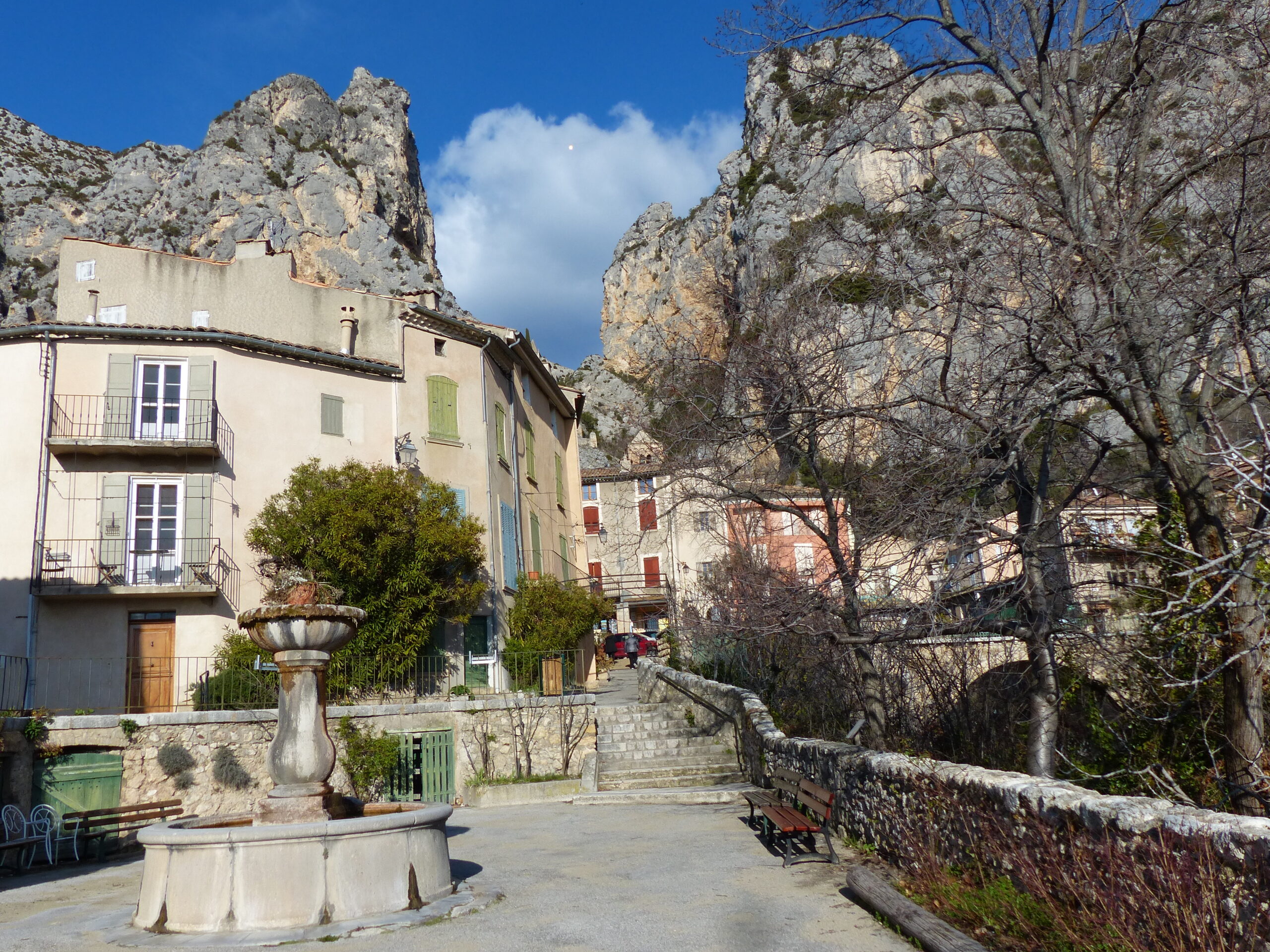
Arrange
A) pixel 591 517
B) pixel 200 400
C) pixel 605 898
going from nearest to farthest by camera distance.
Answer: pixel 605 898 < pixel 200 400 < pixel 591 517

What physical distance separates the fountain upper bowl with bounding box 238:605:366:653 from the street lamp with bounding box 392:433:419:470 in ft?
37.5

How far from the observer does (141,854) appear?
43.8ft

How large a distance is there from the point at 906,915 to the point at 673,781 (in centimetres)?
932

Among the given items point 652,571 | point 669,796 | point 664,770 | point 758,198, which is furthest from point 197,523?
point 758,198

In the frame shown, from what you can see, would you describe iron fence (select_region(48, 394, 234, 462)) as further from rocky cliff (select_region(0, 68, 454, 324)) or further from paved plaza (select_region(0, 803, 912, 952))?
rocky cliff (select_region(0, 68, 454, 324))

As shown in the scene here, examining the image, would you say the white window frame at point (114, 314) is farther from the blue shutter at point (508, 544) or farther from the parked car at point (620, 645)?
the parked car at point (620, 645)

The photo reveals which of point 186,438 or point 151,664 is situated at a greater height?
point 186,438

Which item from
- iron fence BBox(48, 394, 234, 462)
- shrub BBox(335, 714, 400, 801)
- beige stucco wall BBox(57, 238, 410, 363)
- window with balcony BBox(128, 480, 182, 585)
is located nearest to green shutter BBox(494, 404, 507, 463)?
beige stucco wall BBox(57, 238, 410, 363)

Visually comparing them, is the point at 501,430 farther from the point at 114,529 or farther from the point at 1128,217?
the point at 1128,217

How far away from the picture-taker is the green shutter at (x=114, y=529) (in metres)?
17.4

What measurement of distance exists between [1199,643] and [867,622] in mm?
3153

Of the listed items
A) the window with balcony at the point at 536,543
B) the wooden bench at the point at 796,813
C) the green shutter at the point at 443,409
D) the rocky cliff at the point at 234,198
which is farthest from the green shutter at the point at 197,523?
the rocky cliff at the point at 234,198

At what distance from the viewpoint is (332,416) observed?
1997 centimetres

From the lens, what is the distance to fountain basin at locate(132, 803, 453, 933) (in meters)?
6.79
